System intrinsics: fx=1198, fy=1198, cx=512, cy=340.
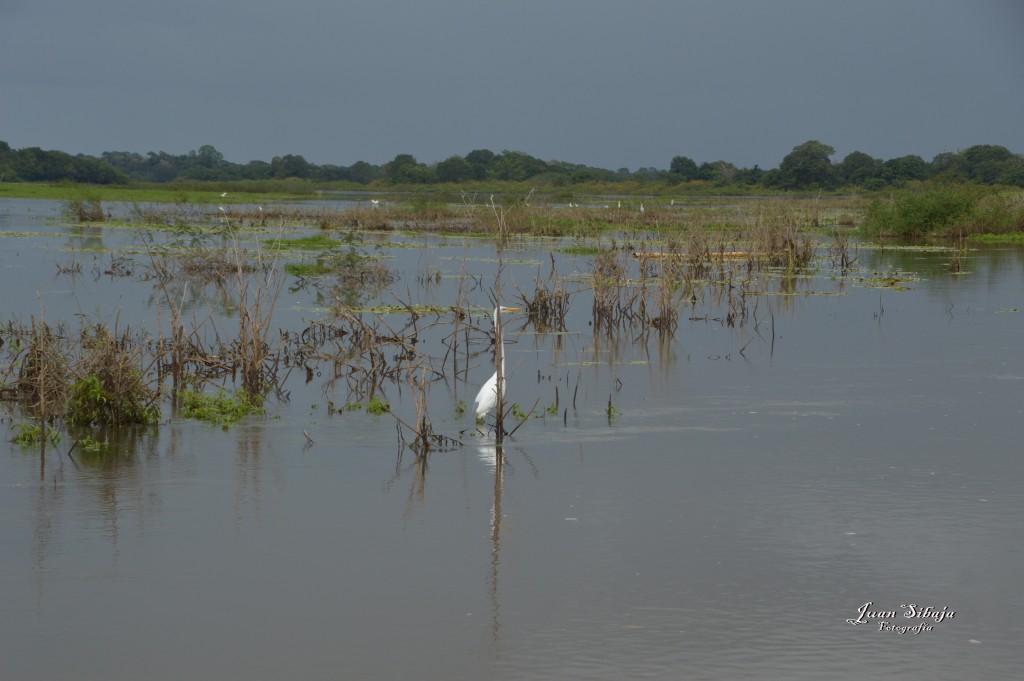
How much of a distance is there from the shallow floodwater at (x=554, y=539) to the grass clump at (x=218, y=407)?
210 mm

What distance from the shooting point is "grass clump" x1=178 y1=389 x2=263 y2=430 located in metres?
8.51

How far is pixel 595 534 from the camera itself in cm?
596

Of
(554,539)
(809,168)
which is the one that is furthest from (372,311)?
(809,168)

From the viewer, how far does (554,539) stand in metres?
5.86

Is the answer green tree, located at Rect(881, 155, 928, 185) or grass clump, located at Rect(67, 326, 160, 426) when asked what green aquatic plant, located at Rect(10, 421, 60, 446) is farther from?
green tree, located at Rect(881, 155, 928, 185)

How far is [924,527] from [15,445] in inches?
214

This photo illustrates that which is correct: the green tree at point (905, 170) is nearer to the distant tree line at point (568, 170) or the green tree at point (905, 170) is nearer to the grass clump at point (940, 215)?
the distant tree line at point (568, 170)

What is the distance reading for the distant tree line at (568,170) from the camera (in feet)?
248

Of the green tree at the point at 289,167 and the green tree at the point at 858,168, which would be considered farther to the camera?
the green tree at the point at 289,167

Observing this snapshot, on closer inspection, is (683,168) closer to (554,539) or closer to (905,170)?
(905,170)

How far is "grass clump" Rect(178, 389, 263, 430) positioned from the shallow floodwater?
0.69ft
